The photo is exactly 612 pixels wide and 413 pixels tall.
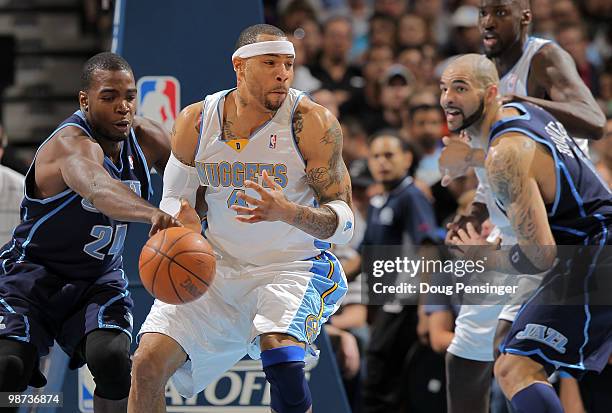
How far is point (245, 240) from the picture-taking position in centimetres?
523

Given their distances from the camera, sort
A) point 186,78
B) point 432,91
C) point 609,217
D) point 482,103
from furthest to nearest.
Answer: point 432,91 < point 186,78 < point 482,103 < point 609,217

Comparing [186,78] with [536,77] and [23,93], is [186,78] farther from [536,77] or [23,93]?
[23,93]

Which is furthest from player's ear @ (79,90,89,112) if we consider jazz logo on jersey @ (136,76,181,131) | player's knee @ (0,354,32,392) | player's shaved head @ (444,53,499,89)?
player's shaved head @ (444,53,499,89)

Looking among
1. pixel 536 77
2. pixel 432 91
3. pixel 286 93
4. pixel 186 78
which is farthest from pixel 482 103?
pixel 432 91

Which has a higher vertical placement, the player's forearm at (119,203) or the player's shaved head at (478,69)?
the player's shaved head at (478,69)

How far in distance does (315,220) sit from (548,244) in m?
1.17

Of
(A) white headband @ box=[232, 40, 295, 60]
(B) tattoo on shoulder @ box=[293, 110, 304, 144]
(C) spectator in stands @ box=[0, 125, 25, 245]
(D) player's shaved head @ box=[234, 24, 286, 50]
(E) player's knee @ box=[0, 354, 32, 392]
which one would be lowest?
(E) player's knee @ box=[0, 354, 32, 392]

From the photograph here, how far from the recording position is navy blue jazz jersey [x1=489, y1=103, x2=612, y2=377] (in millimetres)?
5062

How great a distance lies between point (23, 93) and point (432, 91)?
3.92 meters

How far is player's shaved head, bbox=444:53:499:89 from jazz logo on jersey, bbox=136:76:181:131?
1.59 metres

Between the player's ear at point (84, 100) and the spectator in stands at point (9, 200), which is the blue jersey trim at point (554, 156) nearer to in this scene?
the player's ear at point (84, 100)

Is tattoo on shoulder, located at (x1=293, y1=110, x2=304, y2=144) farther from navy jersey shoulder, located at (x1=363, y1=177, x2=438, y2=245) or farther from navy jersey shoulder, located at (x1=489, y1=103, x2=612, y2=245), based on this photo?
navy jersey shoulder, located at (x1=363, y1=177, x2=438, y2=245)

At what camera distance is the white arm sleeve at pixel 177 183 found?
17.1 feet

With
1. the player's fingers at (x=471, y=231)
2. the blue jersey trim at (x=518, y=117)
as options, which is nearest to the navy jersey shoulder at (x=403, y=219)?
the player's fingers at (x=471, y=231)
